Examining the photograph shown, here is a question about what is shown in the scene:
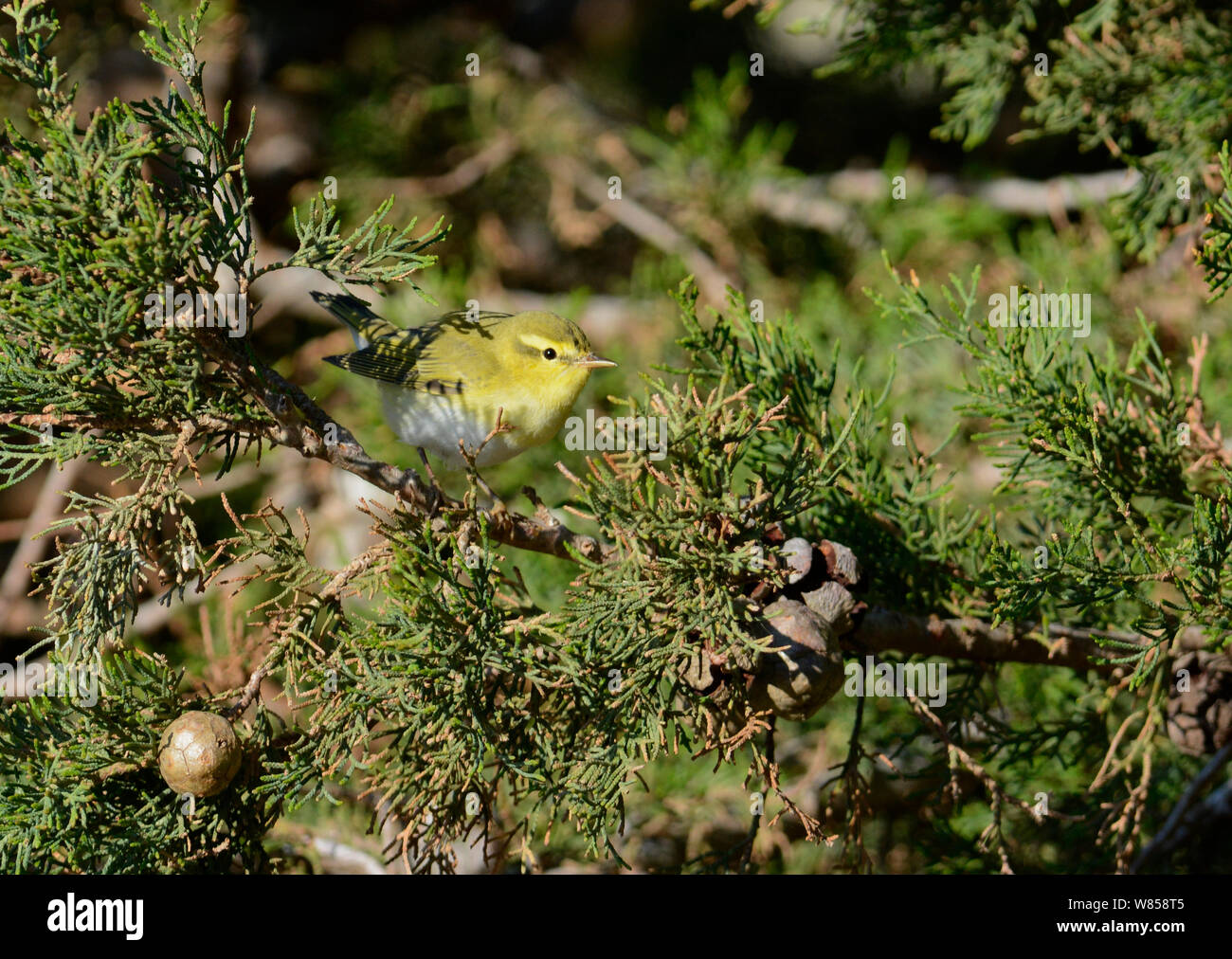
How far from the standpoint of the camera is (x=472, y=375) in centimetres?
268

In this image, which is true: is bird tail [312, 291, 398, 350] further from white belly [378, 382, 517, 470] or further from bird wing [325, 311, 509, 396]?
white belly [378, 382, 517, 470]

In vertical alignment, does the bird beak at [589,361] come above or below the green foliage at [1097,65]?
below

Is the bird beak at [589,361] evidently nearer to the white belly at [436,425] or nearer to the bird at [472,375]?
the bird at [472,375]

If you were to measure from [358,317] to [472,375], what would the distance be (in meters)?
0.46

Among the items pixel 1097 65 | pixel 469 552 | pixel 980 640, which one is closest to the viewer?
pixel 469 552

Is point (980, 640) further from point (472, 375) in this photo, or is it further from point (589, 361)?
point (472, 375)

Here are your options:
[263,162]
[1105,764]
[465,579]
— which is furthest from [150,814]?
[263,162]

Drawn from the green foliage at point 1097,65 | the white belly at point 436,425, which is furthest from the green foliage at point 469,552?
the white belly at point 436,425

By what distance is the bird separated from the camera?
8.46 ft

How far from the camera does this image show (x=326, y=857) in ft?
8.48

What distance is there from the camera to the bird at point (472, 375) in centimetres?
258

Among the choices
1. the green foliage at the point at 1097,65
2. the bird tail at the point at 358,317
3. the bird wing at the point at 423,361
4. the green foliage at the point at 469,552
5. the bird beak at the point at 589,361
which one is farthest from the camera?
the bird tail at the point at 358,317

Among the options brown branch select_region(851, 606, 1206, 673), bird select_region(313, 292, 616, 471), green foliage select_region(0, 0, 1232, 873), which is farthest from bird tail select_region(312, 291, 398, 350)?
brown branch select_region(851, 606, 1206, 673)

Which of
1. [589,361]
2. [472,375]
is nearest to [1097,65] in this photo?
[589,361]
